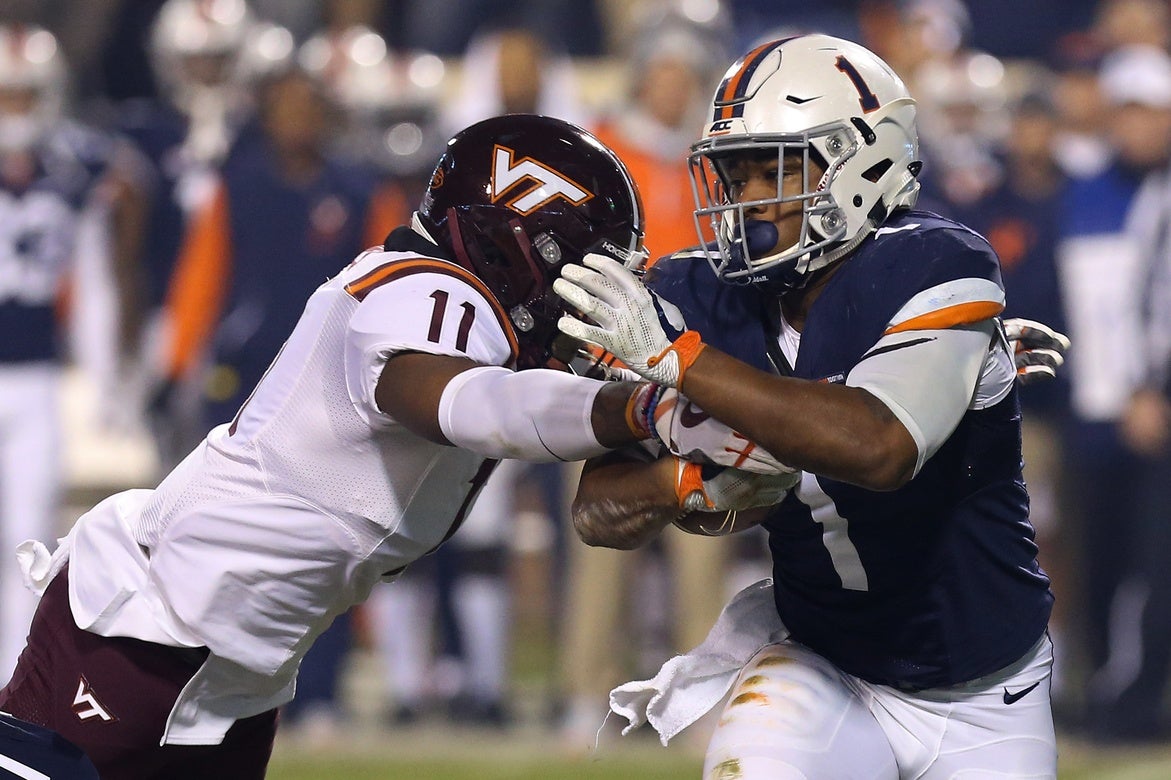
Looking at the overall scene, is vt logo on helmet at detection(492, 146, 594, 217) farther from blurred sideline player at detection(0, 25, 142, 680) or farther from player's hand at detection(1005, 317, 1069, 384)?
blurred sideline player at detection(0, 25, 142, 680)

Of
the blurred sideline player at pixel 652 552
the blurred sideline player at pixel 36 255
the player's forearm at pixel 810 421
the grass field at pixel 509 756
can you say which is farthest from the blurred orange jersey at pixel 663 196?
the player's forearm at pixel 810 421

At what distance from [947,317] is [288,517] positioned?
1129 millimetres

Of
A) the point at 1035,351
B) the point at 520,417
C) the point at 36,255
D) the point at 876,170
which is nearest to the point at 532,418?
the point at 520,417

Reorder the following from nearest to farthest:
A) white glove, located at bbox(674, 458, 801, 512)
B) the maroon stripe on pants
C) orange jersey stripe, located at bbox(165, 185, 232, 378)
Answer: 1. white glove, located at bbox(674, 458, 801, 512)
2. the maroon stripe on pants
3. orange jersey stripe, located at bbox(165, 185, 232, 378)

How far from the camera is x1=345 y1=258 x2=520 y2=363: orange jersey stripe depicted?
107 inches

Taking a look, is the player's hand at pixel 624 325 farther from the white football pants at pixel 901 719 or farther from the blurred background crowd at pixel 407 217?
the blurred background crowd at pixel 407 217

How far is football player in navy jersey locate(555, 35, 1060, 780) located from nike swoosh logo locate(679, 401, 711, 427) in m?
0.12

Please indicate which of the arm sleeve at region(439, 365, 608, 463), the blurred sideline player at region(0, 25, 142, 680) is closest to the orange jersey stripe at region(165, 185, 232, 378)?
the blurred sideline player at region(0, 25, 142, 680)

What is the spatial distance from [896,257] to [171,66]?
17.9 feet

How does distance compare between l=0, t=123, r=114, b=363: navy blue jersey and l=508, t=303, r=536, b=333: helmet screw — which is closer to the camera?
l=508, t=303, r=536, b=333: helmet screw

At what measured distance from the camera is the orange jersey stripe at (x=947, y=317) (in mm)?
2555

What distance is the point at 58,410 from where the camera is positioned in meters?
6.53

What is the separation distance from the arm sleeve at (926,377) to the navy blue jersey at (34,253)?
462 cm

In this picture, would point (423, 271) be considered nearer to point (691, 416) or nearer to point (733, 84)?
point (691, 416)
